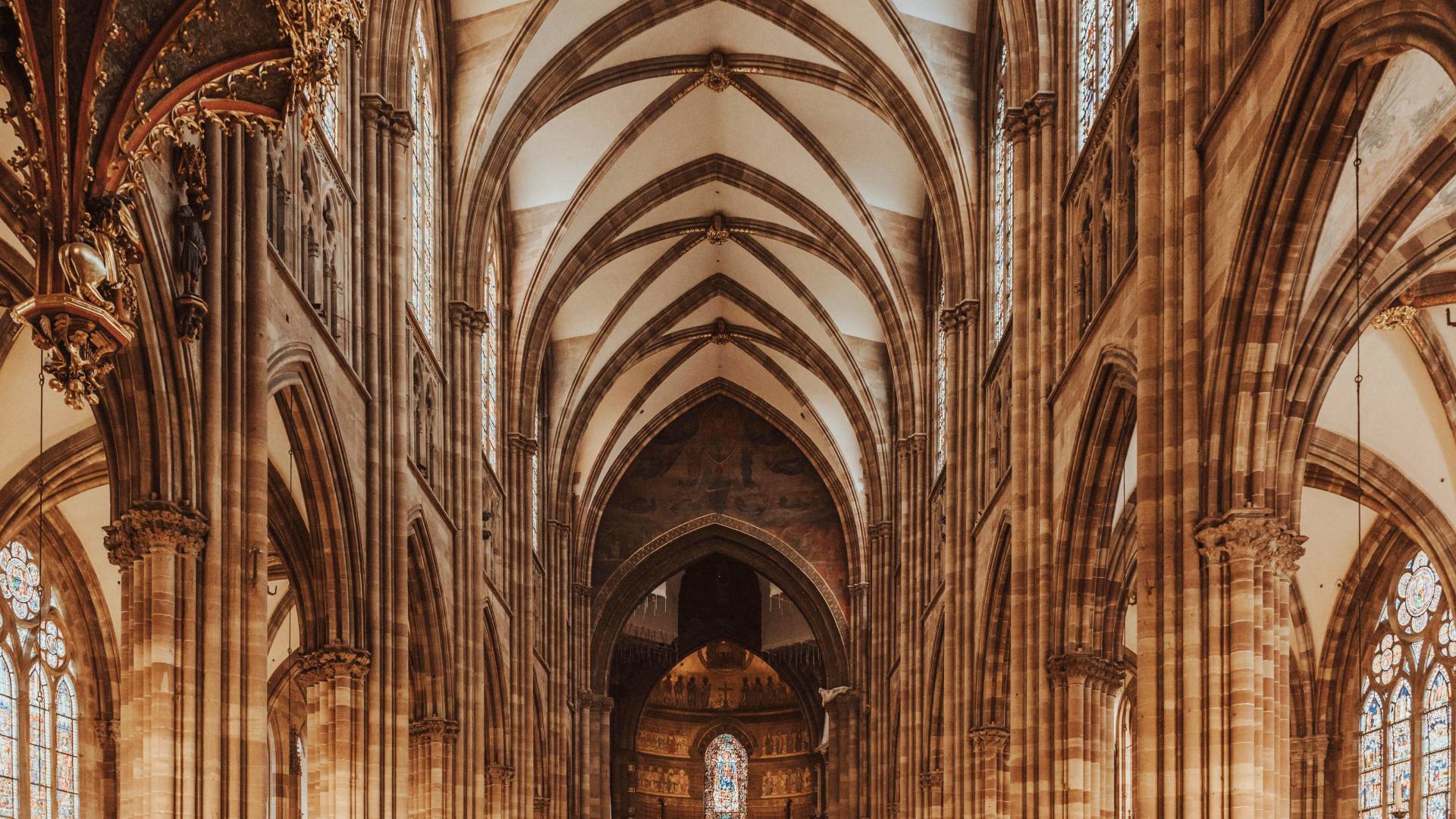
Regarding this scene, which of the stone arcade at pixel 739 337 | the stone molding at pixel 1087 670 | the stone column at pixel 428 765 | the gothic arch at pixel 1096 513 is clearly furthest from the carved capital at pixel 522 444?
the stone molding at pixel 1087 670

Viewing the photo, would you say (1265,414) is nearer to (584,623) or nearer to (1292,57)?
(1292,57)

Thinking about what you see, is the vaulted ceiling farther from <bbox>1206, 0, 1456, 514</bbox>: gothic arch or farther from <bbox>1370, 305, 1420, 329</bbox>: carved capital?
<bbox>1206, 0, 1456, 514</bbox>: gothic arch

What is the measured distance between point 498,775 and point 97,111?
25.9m

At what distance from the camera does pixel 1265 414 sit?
1550 centimetres

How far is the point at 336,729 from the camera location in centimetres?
2281

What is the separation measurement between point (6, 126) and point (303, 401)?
16.2ft

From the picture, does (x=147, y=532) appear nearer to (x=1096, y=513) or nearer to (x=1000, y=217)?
(x=1096, y=513)

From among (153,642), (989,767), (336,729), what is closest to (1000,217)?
(989,767)

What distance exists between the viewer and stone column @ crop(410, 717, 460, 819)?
2848 centimetres

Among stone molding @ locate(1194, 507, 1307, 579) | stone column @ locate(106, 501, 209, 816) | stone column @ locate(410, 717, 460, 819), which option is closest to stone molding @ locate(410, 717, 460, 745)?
stone column @ locate(410, 717, 460, 819)

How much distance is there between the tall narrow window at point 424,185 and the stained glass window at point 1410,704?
48.4 feet

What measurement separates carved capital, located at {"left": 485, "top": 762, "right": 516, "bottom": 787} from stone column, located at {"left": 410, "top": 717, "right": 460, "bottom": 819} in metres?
5.96

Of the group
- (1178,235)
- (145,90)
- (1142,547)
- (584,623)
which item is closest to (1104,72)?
(1178,235)

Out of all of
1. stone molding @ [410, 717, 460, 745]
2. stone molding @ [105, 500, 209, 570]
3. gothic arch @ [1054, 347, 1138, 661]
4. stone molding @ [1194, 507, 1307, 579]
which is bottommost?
stone molding @ [410, 717, 460, 745]
